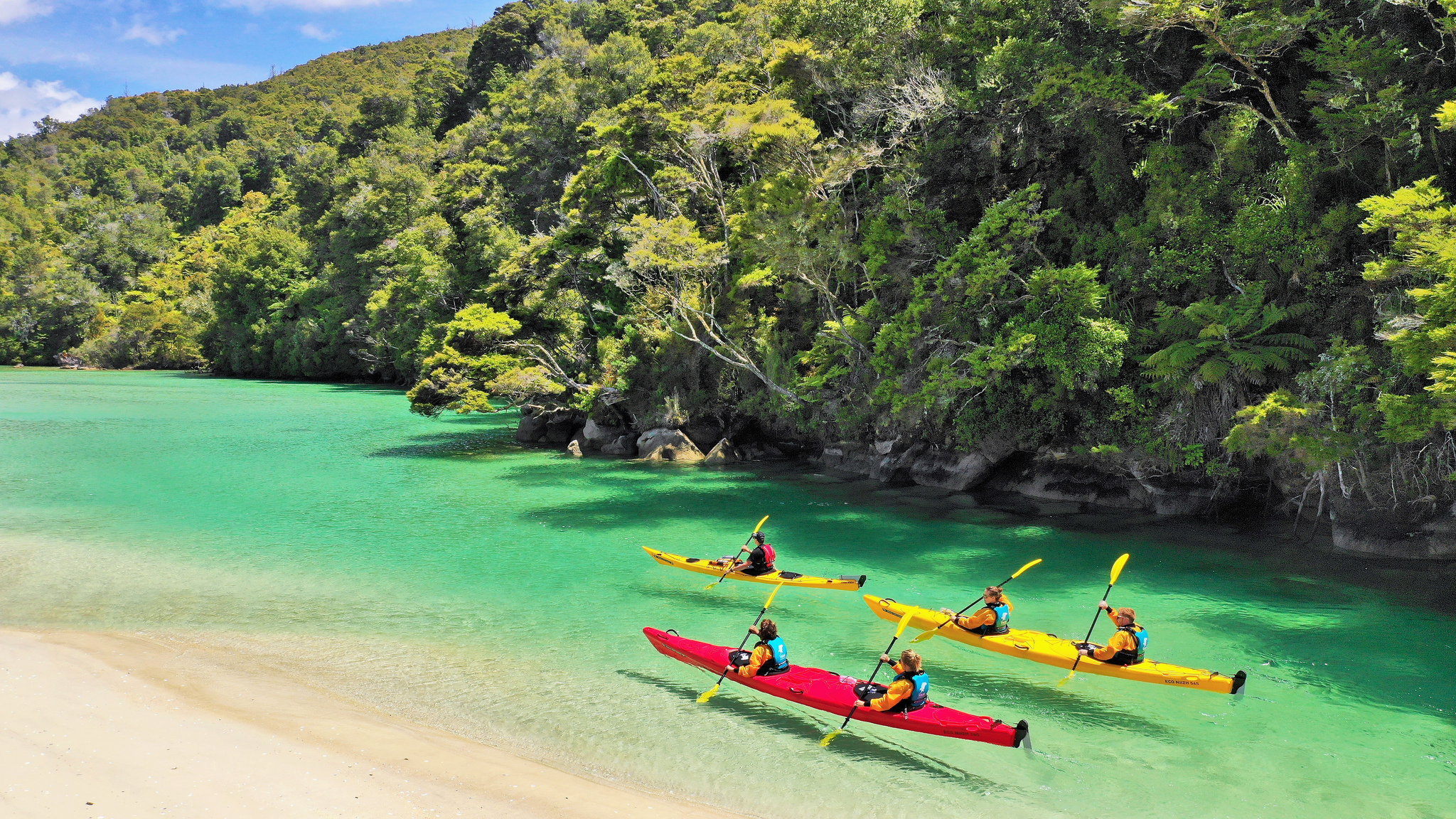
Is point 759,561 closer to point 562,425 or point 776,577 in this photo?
point 776,577

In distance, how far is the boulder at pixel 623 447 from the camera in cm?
3104

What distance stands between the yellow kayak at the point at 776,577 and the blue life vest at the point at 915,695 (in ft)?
14.3

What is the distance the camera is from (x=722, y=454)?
2923 cm

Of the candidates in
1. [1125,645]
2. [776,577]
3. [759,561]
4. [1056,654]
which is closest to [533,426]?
[759,561]

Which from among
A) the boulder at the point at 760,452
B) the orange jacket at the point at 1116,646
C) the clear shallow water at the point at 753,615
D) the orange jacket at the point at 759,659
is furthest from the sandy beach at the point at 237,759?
the boulder at the point at 760,452

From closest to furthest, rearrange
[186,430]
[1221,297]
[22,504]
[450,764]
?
1. [450,764]
2. [1221,297]
3. [22,504]
4. [186,430]

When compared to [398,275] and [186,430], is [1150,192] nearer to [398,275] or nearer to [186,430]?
[186,430]

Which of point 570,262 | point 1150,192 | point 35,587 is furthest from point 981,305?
point 35,587

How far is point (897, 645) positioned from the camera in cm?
1242

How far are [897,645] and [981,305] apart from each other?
1026cm

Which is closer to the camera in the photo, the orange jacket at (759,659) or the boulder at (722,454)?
the orange jacket at (759,659)

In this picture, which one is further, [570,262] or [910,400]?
[570,262]

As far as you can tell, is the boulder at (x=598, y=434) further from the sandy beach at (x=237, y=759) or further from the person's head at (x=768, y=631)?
the person's head at (x=768, y=631)

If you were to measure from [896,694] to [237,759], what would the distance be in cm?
676
